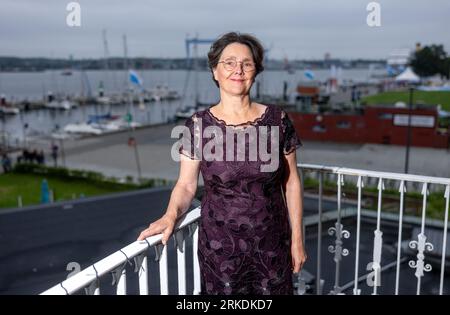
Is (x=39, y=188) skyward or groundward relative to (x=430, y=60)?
groundward

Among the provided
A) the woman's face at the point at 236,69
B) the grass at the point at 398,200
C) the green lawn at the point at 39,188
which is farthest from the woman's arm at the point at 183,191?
the green lawn at the point at 39,188

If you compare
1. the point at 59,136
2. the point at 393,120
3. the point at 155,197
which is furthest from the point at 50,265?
the point at 59,136

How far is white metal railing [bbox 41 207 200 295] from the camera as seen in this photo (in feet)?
5.37

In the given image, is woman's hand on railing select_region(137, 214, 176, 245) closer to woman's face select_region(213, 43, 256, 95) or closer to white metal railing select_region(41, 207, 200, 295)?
white metal railing select_region(41, 207, 200, 295)

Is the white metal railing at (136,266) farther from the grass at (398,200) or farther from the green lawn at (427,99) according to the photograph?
the green lawn at (427,99)

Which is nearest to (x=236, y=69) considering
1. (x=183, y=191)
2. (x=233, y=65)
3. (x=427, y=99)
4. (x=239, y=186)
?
(x=233, y=65)

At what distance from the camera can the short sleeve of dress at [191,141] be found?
2318 millimetres

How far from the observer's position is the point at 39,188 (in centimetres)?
1942

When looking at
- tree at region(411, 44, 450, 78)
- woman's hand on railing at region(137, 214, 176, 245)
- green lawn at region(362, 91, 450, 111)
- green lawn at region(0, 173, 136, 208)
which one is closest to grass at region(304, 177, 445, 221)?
green lawn at region(0, 173, 136, 208)

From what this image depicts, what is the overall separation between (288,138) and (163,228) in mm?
817

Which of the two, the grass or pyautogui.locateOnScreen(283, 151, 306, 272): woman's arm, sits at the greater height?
pyautogui.locateOnScreen(283, 151, 306, 272): woman's arm

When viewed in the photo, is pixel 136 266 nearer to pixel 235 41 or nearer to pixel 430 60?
pixel 235 41
